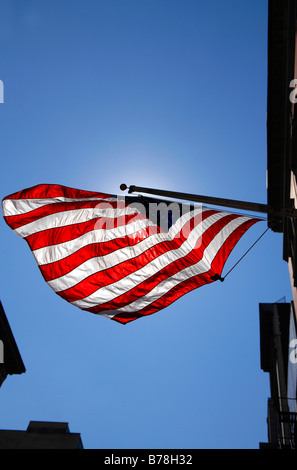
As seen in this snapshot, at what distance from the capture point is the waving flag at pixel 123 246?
9.30m

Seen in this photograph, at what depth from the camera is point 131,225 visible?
10.1m

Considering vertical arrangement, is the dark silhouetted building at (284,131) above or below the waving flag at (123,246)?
above

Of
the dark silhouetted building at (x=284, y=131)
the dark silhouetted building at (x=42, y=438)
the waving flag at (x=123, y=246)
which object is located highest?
the dark silhouetted building at (x=284, y=131)

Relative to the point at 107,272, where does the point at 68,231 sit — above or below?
above

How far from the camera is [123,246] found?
32.9 feet

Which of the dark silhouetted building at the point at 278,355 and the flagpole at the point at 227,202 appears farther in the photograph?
the dark silhouetted building at the point at 278,355

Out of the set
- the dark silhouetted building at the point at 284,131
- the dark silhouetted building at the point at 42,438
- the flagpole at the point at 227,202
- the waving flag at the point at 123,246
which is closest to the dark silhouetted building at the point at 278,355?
the dark silhouetted building at the point at 284,131

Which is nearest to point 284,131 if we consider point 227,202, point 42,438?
point 227,202

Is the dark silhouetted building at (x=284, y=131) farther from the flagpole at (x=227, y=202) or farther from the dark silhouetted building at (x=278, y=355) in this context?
the flagpole at (x=227, y=202)

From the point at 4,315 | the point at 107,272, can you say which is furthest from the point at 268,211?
the point at 4,315

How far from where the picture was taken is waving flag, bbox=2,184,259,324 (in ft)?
30.5

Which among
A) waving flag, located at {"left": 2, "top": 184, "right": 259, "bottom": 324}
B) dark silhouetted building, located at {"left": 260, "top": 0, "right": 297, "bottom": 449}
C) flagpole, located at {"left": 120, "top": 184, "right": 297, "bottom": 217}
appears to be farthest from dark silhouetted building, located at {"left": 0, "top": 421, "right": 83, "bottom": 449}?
flagpole, located at {"left": 120, "top": 184, "right": 297, "bottom": 217}
